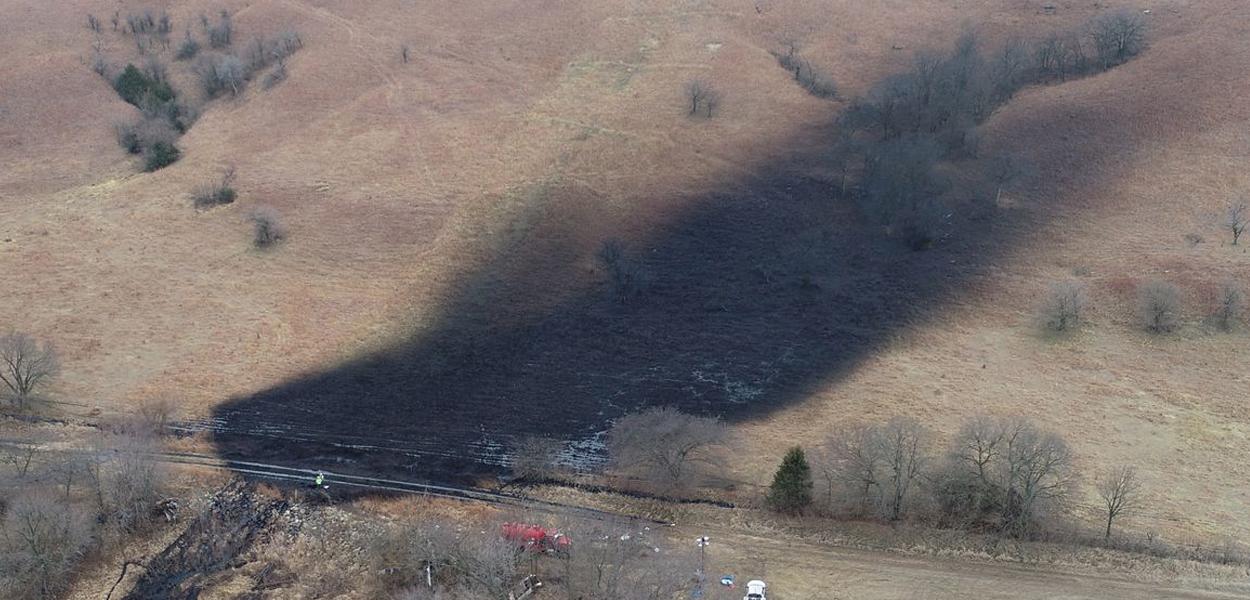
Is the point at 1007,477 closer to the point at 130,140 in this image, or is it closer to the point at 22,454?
the point at 22,454

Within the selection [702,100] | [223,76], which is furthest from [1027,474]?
[223,76]

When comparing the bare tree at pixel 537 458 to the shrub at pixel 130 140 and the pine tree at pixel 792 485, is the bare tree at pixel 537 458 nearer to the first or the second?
the pine tree at pixel 792 485

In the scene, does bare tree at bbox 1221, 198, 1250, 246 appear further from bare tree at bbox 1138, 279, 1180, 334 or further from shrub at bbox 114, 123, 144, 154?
shrub at bbox 114, 123, 144, 154

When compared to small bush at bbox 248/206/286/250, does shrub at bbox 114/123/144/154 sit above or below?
above

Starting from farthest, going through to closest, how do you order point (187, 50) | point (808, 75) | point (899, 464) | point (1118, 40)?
point (187, 50) < point (808, 75) < point (1118, 40) < point (899, 464)

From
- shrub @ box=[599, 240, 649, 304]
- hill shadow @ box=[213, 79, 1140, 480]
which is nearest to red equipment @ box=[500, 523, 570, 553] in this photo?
hill shadow @ box=[213, 79, 1140, 480]
